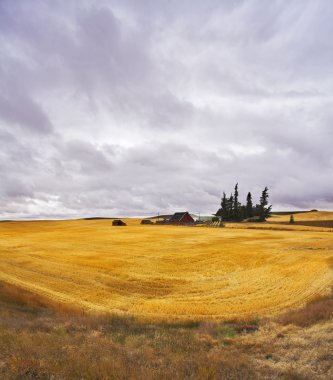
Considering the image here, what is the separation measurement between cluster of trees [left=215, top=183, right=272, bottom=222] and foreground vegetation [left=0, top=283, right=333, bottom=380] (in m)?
108

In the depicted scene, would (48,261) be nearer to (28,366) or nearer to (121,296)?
(121,296)

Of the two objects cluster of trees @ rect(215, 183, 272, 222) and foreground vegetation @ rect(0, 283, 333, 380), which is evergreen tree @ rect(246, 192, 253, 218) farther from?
foreground vegetation @ rect(0, 283, 333, 380)

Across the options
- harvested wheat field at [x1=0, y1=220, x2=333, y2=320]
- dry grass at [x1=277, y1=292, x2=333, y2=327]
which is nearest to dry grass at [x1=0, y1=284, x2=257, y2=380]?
dry grass at [x1=277, y1=292, x2=333, y2=327]

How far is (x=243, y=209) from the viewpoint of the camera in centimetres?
12469

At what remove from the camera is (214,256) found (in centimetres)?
3372

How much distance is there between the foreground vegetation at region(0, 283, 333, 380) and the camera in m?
8.06

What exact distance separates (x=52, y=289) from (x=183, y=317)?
10.5 m

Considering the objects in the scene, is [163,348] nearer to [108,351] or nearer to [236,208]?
[108,351]

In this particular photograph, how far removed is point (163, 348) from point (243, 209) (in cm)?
11762

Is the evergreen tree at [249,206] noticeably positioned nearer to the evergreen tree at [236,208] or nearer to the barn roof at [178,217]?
the evergreen tree at [236,208]

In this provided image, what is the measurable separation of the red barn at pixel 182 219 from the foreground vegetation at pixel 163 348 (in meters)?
90.4

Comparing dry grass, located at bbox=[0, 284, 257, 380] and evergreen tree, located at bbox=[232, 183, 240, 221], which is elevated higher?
evergreen tree, located at bbox=[232, 183, 240, 221]

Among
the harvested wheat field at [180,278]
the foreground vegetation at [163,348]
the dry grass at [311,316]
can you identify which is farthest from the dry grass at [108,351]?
the harvested wheat field at [180,278]

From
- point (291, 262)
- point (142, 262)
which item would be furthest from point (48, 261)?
point (291, 262)
